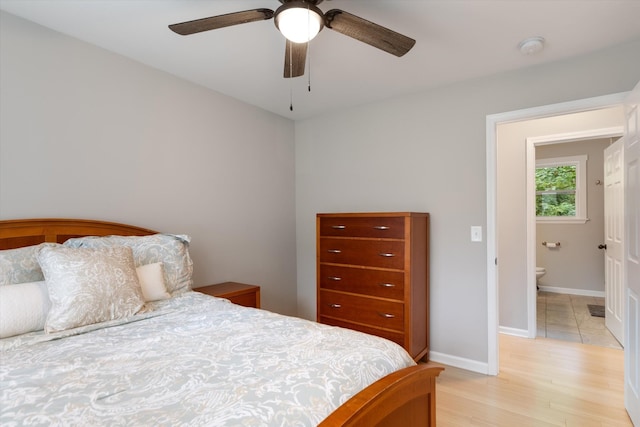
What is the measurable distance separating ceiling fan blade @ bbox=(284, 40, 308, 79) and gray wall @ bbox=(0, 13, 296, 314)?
119cm

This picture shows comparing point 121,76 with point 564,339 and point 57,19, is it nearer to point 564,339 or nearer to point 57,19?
point 57,19

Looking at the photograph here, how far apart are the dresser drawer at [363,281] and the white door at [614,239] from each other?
2140 mm

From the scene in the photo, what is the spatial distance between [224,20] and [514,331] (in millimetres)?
3755

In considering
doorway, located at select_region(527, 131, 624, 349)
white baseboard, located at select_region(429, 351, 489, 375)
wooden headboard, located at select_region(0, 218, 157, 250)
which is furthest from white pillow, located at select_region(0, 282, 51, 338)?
doorway, located at select_region(527, 131, 624, 349)

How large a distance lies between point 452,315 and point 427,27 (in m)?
2.20

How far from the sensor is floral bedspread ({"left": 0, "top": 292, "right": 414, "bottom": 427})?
2.71ft

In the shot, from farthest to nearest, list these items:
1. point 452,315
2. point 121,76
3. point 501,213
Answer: point 501,213, point 452,315, point 121,76

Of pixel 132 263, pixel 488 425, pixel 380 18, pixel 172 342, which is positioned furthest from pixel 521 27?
pixel 132 263

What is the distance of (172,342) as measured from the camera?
1.33 m

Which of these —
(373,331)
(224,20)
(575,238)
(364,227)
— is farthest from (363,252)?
(575,238)

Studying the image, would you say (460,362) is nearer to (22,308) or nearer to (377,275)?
(377,275)

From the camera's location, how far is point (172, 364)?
3.66 feet

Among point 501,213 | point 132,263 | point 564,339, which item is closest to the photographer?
point 132,263

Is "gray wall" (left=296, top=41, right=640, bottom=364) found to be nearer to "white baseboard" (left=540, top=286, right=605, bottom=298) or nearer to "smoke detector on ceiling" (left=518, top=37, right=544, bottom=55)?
"smoke detector on ceiling" (left=518, top=37, right=544, bottom=55)
